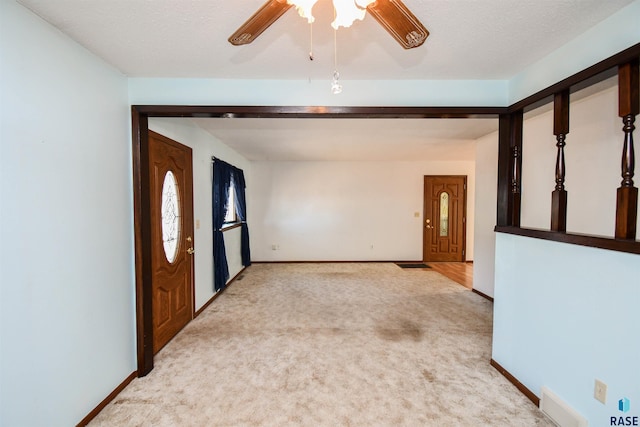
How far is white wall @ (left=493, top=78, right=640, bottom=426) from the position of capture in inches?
53.4

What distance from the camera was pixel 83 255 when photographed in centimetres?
166

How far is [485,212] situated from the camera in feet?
12.8

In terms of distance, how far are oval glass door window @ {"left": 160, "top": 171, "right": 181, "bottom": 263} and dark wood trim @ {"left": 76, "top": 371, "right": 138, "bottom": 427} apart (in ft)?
3.44

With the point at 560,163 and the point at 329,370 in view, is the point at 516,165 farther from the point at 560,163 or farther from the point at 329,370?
the point at 329,370

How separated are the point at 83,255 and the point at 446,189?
6.34 m

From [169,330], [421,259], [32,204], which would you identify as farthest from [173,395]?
[421,259]

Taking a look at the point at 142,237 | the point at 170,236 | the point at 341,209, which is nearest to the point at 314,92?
the point at 142,237

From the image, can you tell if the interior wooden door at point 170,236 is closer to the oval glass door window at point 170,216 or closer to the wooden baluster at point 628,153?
the oval glass door window at point 170,216

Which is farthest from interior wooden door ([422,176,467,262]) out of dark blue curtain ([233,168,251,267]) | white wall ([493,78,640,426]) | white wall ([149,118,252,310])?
white wall ([149,118,252,310])

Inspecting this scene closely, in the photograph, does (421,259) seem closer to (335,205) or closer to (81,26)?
(335,205)

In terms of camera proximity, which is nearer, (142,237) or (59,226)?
(59,226)

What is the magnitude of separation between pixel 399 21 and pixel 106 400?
9.24 feet

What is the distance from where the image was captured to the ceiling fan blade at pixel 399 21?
36.6 inches

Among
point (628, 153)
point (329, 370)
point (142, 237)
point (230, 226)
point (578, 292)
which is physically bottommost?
point (329, 370)
